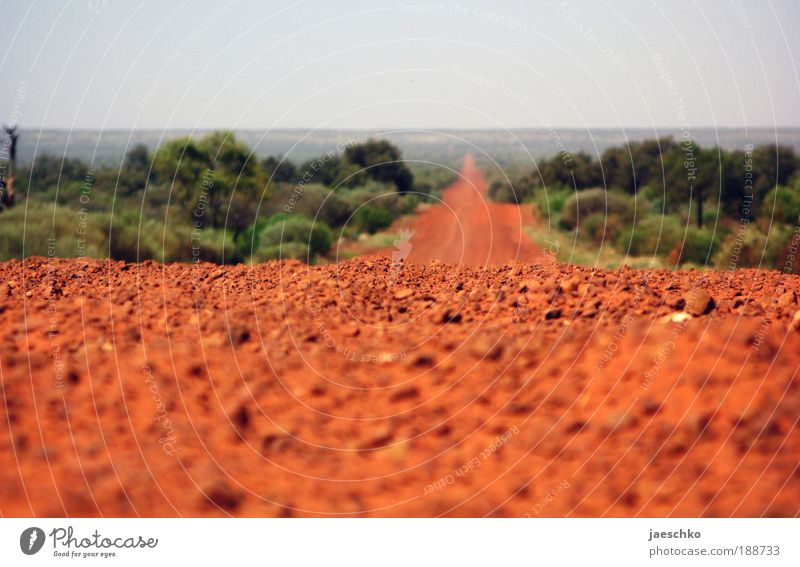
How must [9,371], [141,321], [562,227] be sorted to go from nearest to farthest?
[9,371]
[141,321]
[562,227]

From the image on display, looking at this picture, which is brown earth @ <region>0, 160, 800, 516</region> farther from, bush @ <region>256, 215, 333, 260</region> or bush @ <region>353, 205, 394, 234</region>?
bush @ <region>353, 205, 394, 234</region>

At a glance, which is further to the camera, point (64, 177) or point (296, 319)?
point (64, 177)

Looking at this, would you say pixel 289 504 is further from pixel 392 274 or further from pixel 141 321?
pixel 392 274

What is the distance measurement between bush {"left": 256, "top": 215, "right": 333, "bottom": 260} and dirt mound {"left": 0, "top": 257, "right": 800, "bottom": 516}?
58.6 feet

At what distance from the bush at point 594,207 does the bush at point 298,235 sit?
13.8m

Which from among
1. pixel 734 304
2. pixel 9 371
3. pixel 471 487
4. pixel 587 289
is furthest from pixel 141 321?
pixel 734 304

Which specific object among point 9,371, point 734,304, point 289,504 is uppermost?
point 734,304

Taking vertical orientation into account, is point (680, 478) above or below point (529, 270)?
below

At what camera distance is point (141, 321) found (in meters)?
9.42

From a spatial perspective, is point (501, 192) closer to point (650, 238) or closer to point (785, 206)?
point (650, 238)

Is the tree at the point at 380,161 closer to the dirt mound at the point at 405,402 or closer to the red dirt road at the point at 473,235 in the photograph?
the red dirt road at the point at 473,235

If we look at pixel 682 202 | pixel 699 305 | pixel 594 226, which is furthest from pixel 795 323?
pixel 682 202

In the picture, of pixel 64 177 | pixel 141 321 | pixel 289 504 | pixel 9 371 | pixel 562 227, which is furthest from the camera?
pixel 562 227

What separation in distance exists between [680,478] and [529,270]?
5.11m
